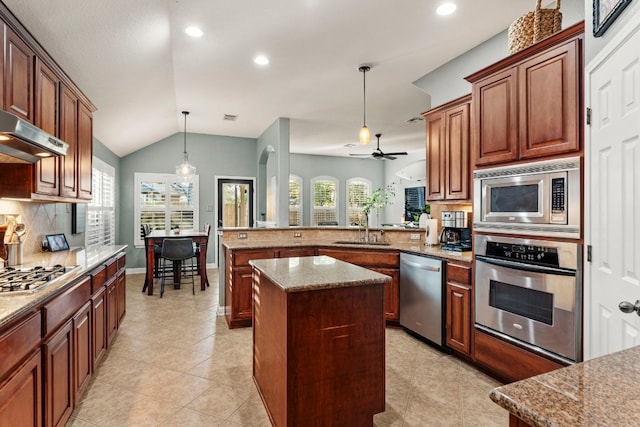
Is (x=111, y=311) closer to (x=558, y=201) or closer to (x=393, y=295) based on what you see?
(x=393, y=295)

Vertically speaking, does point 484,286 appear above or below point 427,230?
below

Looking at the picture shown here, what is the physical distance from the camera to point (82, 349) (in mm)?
2221

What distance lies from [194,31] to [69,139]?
1.39 metres

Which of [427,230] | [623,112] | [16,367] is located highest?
[623,112]

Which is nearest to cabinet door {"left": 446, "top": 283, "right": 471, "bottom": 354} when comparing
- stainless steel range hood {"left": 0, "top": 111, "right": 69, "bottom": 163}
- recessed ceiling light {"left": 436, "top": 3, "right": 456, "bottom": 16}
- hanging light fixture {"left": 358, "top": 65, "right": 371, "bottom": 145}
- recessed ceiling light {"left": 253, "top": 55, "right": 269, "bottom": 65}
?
hanging light fixture {"left": 358, "top": 65, "right": 371, "bottom": 145}

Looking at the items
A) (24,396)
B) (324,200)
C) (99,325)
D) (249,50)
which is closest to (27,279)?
(24,396)

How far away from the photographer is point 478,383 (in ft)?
8.38

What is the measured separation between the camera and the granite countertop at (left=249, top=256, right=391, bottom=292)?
183 cm

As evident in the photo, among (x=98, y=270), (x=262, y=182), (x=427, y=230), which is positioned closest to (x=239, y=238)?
(x=98, y=270)

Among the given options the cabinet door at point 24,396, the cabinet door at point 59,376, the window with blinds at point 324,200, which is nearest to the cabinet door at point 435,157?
the cabinet door at point 59,376

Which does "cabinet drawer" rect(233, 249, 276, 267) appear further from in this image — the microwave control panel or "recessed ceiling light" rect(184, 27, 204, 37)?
the microwave control panel

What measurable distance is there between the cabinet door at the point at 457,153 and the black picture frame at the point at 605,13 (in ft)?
5.25

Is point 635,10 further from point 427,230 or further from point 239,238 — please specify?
point 239,238

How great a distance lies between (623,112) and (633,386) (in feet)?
4.09
